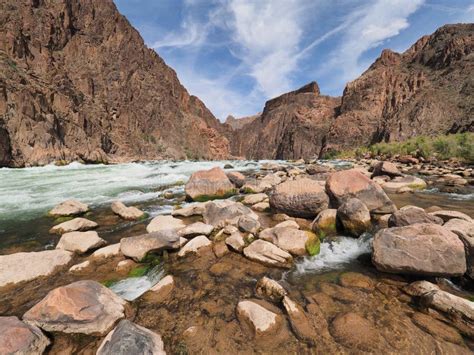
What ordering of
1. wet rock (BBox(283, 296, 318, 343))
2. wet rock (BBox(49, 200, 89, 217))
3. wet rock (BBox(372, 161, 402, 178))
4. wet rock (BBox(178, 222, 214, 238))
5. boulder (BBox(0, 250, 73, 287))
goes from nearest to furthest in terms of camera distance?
wet rock (BBox(283, 296, 318, 343)) → boulder (BBox(0, 250, 73, 287)) → wet rock (BBox(178, 222, 214, 238)) → wet rock (BBox(49, 200, 89, 217)) → wet rock (BBox(372, 161, 402, 178))

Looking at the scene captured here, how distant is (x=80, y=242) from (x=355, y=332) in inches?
211

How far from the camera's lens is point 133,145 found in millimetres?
55281

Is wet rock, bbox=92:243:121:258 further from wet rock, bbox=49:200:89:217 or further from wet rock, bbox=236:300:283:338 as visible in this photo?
wet rock, bbox=49:200:89:217

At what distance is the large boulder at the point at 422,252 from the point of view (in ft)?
11.2

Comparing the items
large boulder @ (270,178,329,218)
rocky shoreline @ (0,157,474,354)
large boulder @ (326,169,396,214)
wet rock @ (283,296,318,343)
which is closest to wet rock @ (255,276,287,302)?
rocky shoreline @ (0,157,474,354)

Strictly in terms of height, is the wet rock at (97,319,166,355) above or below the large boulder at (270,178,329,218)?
below

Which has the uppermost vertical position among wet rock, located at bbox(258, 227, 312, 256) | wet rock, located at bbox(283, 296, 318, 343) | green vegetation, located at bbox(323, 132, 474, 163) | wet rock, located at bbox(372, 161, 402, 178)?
green vegetation, located at bbox(323, 132, 474, 163)

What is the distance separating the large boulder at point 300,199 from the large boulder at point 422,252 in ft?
8.60

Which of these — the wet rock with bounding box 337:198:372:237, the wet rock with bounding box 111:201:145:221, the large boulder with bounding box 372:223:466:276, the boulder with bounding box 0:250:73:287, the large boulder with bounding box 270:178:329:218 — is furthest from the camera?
the wet rock with bounding box 111:201:145:221

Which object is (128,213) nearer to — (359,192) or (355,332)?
(355,332)

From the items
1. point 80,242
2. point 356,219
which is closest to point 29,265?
point 80,242

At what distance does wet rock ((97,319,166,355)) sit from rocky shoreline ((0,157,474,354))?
11 mm

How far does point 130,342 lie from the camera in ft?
7.48

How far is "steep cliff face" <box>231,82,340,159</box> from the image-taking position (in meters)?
97.5
